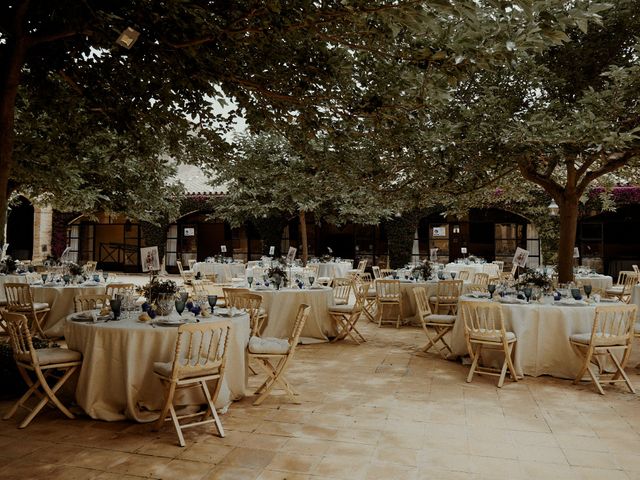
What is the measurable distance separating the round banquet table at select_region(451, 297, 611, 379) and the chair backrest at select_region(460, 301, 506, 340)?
0.17m

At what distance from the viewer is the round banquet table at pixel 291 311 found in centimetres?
718

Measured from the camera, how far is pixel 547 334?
5.45 m

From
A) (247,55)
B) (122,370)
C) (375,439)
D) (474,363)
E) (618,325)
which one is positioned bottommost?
(375,439)

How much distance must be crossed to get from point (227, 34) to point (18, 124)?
14.1 ft

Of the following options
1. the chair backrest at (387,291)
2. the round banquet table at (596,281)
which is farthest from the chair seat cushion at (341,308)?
the round banquet table at (596,281)

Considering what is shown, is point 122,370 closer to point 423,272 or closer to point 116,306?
point 116,306

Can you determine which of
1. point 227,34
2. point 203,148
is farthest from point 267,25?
point 203,148

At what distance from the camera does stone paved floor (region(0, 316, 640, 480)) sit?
3150 millimetres

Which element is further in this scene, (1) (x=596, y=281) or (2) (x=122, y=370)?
(1) (x=596, y=281)

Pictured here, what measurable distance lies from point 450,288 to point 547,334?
3.49 metres

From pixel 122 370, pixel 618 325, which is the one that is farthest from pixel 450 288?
pixel 122 370

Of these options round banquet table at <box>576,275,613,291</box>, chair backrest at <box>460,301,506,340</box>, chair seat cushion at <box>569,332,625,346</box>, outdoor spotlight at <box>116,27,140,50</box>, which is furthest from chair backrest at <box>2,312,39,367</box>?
round banquet table at <box>576,275,613,291</box>

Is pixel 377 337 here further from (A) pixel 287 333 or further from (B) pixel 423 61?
(B) pixel 423 61

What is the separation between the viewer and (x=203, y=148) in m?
6.48
